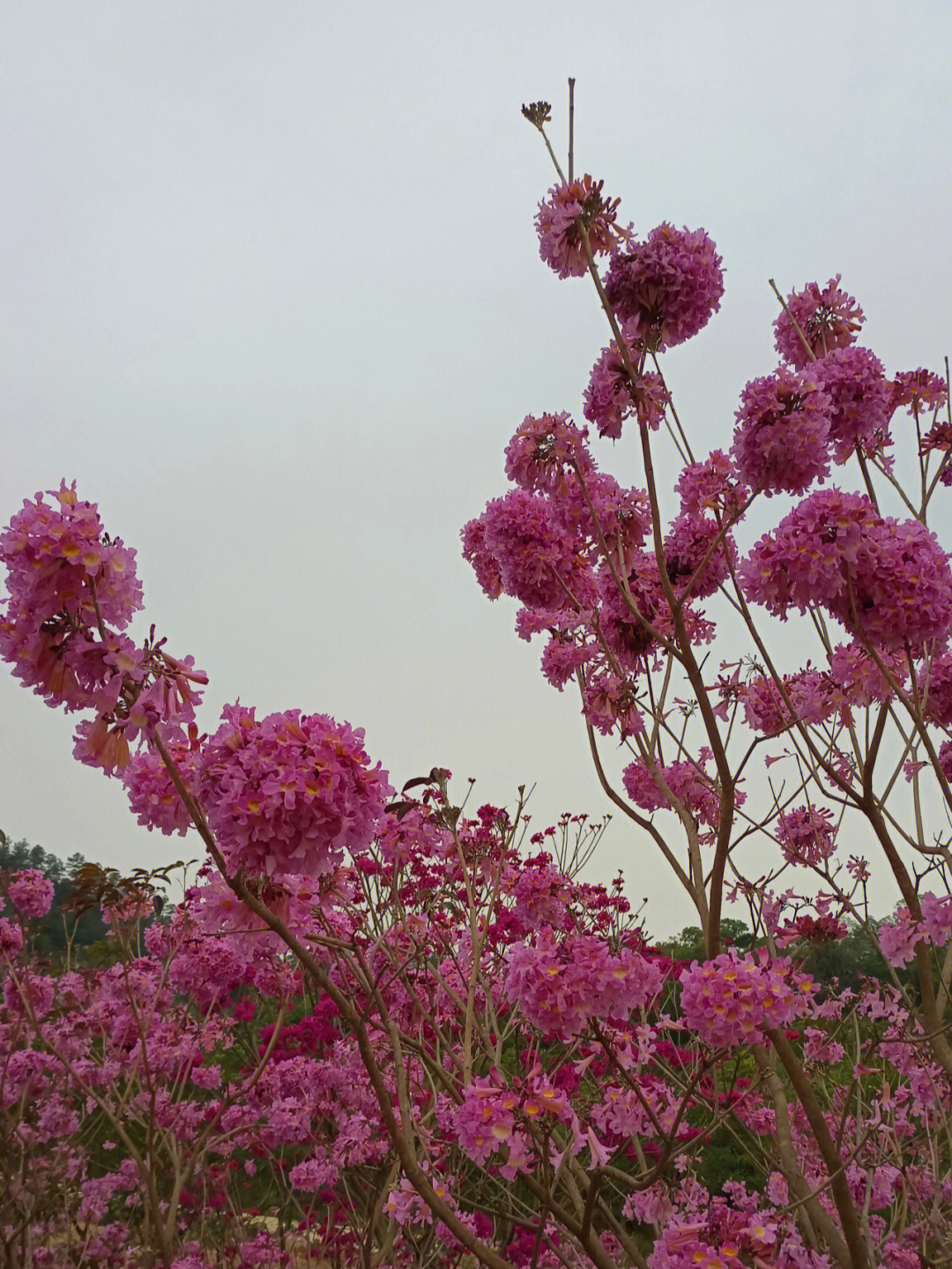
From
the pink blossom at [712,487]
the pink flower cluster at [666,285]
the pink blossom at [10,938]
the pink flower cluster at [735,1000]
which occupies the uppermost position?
the pink flower cluster at [666,285]

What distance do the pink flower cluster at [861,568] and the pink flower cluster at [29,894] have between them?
5292 millimetres

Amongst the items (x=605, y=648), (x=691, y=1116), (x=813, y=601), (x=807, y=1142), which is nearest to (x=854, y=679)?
(x=813, y=601)

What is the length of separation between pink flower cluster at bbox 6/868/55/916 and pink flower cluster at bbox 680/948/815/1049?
5043 millimetres

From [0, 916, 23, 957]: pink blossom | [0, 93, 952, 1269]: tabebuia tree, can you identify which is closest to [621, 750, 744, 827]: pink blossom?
[0, 93, 952, 1269]: tabebuia tree

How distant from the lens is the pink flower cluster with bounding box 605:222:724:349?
2.81 m

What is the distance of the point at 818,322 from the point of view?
3.54 meters

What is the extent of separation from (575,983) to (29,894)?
489 cm

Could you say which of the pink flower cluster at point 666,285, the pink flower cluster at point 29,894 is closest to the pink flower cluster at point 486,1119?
the pink flower cluster at point 666,285

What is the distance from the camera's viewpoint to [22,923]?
579 cm

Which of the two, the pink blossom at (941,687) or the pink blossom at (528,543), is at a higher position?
the pink blossom at (528,543)

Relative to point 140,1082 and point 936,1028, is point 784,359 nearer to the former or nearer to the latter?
point 936,1028

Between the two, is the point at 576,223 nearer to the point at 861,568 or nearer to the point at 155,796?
the point at 861,568

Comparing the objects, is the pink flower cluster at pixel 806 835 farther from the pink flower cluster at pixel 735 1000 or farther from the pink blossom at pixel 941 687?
the pink flower cluster at pixel 735 1000

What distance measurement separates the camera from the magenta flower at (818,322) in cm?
351
